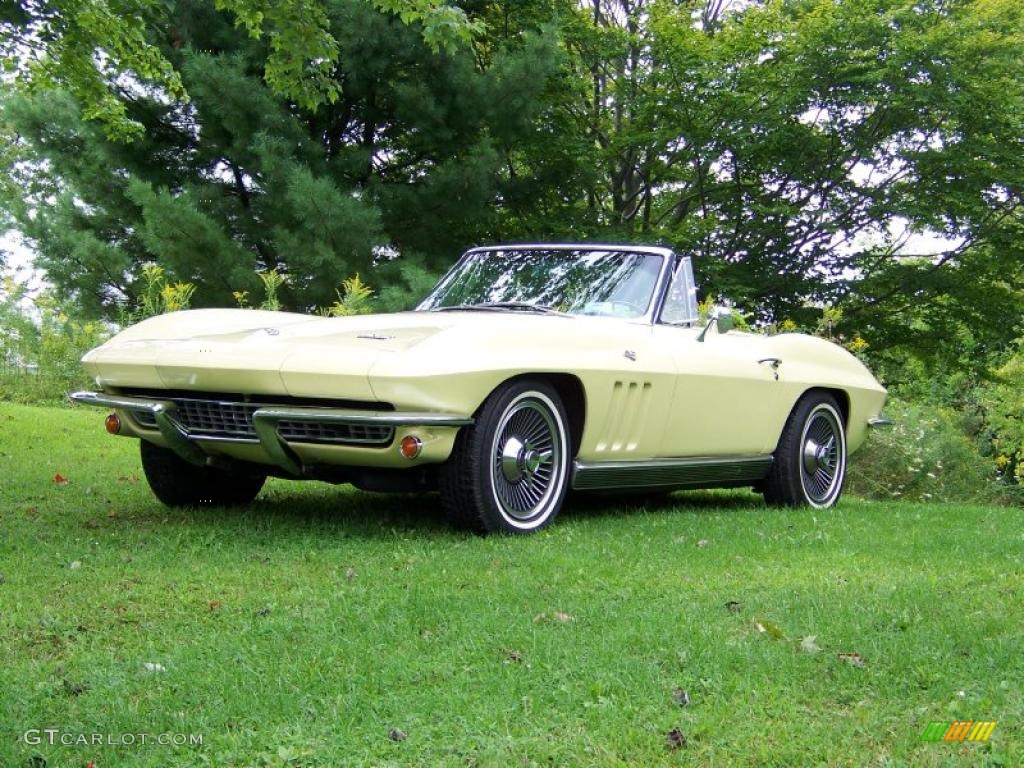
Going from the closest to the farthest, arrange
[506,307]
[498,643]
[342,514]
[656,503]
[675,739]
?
[675,739], [498,643], [342,514], [506,307], [656,503]

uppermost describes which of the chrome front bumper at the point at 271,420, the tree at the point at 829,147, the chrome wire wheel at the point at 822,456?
the tree at the point at 829,147

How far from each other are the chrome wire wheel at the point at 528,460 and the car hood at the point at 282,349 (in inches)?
14.6

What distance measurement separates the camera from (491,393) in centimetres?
493

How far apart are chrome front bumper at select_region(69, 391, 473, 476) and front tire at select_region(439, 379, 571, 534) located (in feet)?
0.61

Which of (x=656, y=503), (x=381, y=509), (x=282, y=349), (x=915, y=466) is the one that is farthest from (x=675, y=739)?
(x=915, y=466)

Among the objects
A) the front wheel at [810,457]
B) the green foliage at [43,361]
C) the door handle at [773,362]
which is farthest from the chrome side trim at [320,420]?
the green foliage at [43,361]

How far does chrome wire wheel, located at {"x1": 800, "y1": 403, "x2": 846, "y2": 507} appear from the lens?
23.1 feet

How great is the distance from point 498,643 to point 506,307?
2992mm

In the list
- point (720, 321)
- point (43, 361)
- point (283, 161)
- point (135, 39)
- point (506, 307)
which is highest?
point (135, 39)

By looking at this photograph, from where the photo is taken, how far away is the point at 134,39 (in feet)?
35.8

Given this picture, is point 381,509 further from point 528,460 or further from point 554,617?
point 554,617

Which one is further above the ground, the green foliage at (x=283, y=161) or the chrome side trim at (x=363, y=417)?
the green foliage at (x=283, y=161)

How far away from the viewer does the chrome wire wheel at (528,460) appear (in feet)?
16.5

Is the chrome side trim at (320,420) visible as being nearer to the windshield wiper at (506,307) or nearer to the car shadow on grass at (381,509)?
the car shadow on grass at (381,509)
